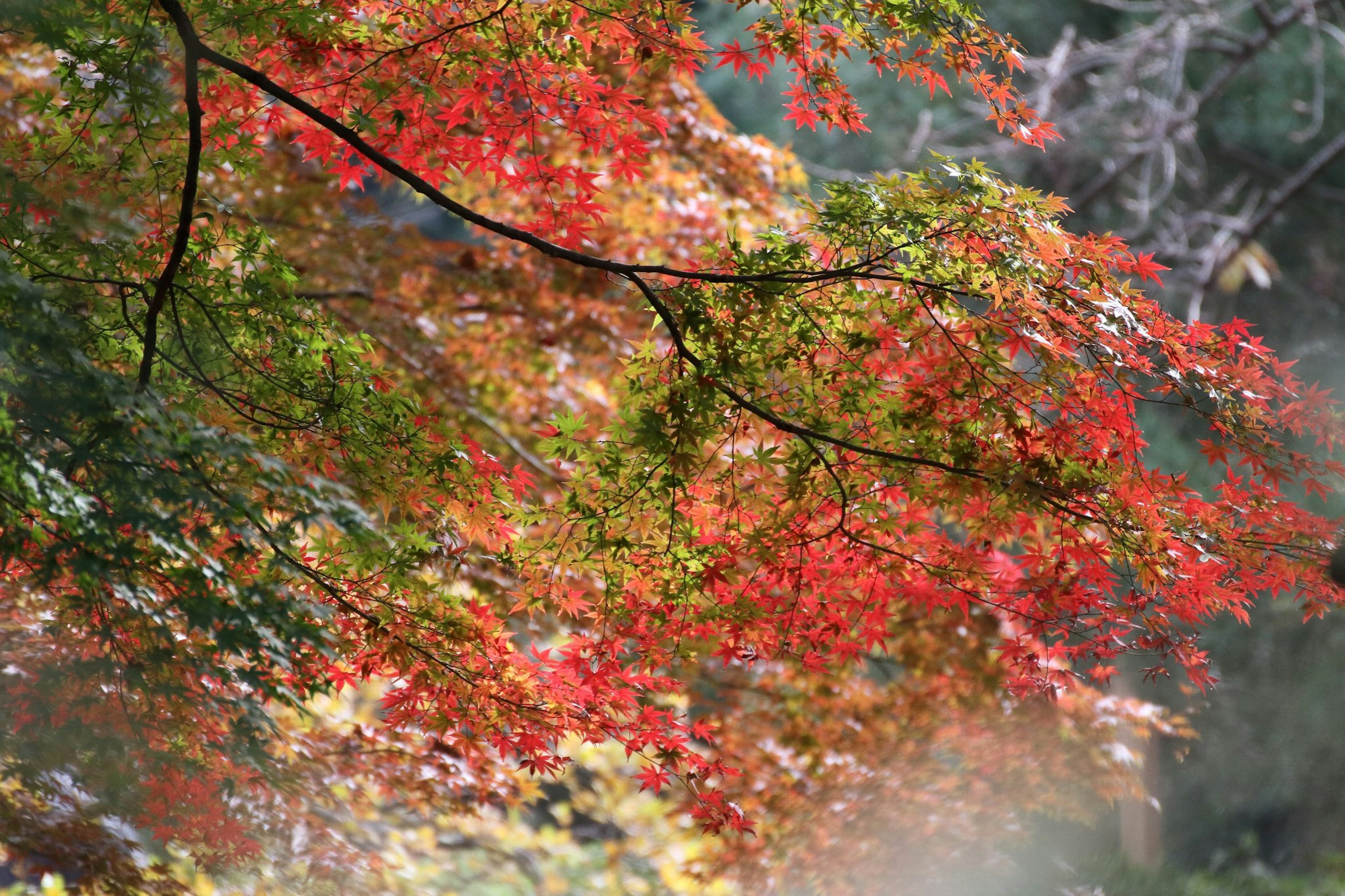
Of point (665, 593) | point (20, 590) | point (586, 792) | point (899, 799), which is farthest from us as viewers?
point (586, 792)

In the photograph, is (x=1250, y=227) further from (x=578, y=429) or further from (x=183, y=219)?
(x=183, y=219)

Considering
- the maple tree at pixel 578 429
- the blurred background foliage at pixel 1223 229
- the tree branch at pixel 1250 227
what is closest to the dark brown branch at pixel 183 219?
the maple tree at pixel 578 429

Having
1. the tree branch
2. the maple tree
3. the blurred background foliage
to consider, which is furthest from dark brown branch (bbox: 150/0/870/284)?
the tree branch

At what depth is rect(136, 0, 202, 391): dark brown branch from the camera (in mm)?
2055

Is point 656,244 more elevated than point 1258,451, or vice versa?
point 656,244

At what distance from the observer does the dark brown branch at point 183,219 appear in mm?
2055

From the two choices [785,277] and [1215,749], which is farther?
[1215,749]

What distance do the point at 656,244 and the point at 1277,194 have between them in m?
5.87

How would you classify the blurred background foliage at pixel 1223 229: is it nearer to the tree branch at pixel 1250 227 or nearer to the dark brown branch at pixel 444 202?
the tree branch at pixel 1250 227

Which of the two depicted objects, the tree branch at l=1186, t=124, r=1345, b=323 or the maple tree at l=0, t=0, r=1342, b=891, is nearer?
the maple tree at l=0, t=0, r=1342, b=891

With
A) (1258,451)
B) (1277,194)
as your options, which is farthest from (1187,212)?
(1258,451)

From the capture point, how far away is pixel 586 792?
297 inches

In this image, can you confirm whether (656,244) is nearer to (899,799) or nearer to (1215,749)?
(899,799)

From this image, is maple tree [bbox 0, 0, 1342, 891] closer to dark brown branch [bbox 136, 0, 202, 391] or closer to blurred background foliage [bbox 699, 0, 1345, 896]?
dark brown branch [bbox 136, 0, 202, 391]
